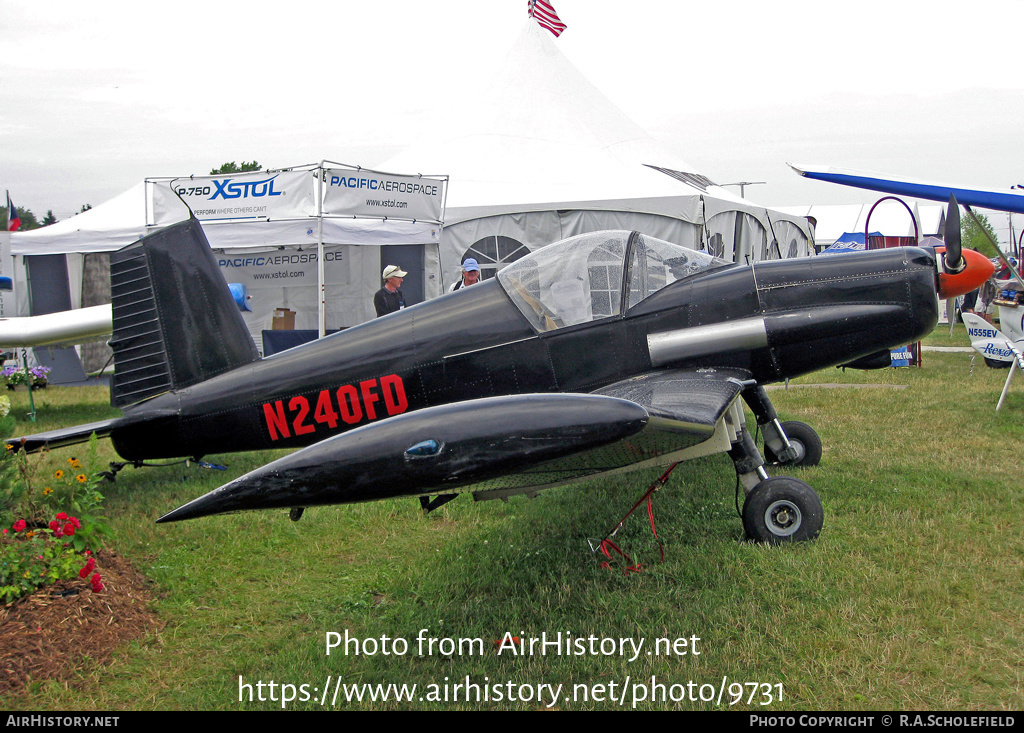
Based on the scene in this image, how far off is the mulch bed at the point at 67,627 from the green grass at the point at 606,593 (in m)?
0.11

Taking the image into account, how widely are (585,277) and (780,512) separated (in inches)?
73.4

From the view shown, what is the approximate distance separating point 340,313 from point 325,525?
371 inches

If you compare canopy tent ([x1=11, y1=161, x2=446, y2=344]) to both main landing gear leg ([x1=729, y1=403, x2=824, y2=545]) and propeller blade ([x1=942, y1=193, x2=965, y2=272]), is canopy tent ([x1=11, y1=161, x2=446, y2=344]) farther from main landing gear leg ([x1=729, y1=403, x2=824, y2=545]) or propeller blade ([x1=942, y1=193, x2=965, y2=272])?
propeller blade ([x1=942, y1=193, x2=965, y2=272])

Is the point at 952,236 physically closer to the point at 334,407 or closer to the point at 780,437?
the point at 780,437

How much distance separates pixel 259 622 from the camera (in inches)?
146

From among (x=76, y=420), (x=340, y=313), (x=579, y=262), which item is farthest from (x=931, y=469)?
(x=340, y=313)

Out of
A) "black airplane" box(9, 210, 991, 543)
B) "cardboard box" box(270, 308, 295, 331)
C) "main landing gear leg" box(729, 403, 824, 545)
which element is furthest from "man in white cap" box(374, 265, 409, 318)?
"main landing gear leg" box(729, 403, 824, 545)

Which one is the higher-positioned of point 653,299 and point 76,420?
point 653,299

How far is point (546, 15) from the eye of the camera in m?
18.2

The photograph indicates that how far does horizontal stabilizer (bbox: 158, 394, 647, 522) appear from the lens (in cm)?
239

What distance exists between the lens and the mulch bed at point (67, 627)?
3135 mm

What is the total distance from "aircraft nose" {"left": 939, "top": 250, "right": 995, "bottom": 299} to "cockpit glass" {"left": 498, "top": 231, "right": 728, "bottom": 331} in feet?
6.22
